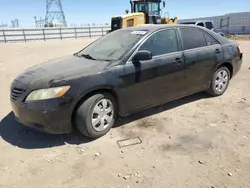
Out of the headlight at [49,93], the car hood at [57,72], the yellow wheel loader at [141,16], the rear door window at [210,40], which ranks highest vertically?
the yellow wheel loader at [141,16]

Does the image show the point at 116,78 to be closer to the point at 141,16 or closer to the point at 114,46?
the point at 114,46

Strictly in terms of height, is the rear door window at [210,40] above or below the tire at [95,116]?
above

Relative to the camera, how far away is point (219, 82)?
16.3ft

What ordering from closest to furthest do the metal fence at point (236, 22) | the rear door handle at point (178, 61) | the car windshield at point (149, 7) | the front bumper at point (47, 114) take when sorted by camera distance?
the front bumper at point (47, 114) → the rear door handle at point (178, 61) → the car windshield at point (149, 7) → the metal fence at point (236, 22)

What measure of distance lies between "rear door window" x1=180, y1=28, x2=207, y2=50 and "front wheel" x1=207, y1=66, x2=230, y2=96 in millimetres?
752

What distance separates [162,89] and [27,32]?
23.0m

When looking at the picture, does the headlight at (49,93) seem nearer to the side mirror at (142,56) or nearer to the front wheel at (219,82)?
the side mirror at (142,56)

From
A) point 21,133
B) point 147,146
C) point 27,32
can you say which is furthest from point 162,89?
point 27,32

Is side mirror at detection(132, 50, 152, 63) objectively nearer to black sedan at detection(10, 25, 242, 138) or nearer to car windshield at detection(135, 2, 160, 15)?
black sedan at detection(10, 25, 242, 138)

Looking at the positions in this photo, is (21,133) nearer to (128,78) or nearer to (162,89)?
(128,78)

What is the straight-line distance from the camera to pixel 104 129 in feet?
11.5

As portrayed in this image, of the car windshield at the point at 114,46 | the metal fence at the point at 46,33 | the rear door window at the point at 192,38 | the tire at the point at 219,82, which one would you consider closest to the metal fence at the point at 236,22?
the metal fence at the point at 46,33

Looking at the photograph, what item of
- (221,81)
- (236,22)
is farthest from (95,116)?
(236,22)

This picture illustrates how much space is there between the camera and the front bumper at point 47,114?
119 inches
